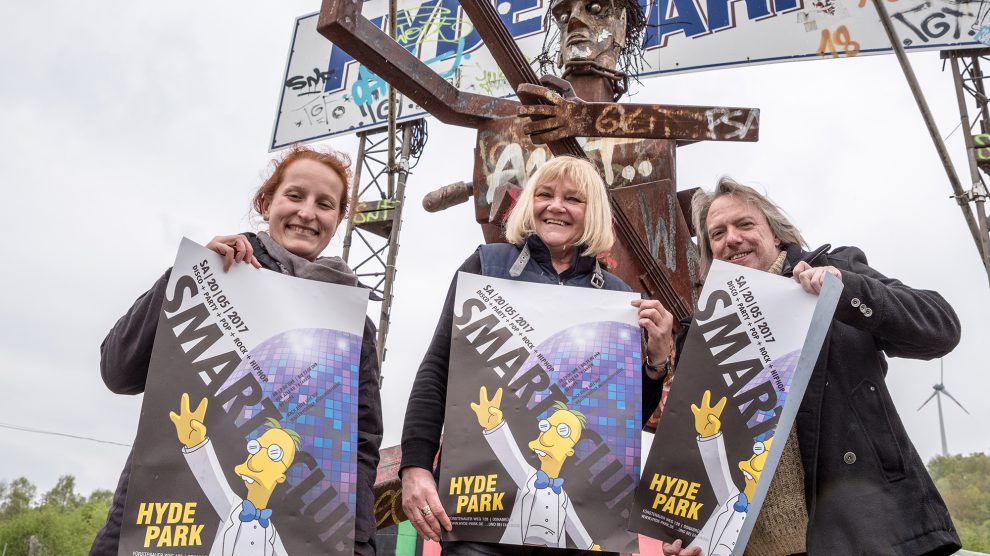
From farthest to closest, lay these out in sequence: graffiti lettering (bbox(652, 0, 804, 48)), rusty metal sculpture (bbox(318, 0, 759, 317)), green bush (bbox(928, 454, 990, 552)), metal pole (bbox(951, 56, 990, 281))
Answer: green bush (bbox(928, 454, 990, 552)) < graffiti lettering (bbox(652, 0, 804, 48)) < metal pole (bbox(951, 56, 990, 281)) < rusty metal sculpture (bbox(318, 0, 759, 317))

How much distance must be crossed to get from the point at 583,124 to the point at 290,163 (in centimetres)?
153

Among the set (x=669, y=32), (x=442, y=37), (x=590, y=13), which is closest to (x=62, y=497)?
(x=442, y=37)

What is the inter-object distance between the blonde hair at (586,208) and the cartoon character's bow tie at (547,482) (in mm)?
695

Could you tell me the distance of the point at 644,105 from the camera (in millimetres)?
3375

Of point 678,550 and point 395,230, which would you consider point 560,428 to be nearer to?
point 678,550

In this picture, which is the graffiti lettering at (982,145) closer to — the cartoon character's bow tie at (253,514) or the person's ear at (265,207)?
the person's ear at (265,207)

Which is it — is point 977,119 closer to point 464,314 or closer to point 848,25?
point 848,25

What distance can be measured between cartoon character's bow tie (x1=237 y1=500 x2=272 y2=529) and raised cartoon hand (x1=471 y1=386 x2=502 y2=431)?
58cm

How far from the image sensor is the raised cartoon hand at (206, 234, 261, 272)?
7.00 ft

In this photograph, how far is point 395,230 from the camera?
15.2m

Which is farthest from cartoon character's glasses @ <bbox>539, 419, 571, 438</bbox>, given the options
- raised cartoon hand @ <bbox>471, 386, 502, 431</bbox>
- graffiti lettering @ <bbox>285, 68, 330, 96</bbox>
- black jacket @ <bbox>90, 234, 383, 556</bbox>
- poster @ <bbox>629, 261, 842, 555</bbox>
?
graffiti lettering @ <bbox>285, 68, 330, 96</bbox>

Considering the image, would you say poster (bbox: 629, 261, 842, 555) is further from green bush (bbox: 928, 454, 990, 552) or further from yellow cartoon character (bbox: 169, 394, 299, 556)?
green bush (bbox: 928, 454, 990, 552)

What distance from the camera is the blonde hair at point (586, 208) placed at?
7.92ft

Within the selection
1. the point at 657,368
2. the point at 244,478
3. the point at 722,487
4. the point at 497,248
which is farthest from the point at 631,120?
the point at 244,478
